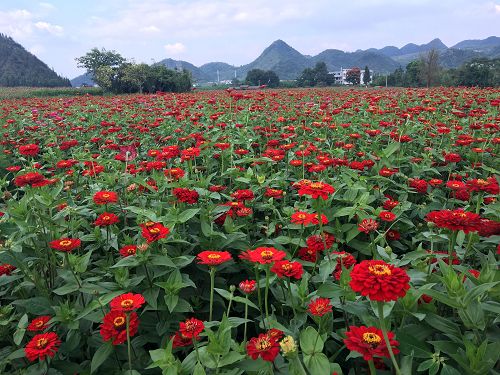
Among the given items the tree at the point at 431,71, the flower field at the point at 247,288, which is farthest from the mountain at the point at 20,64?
the flower field at the point at 247,288

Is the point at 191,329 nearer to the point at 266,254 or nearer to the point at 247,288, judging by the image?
the point at 247,288

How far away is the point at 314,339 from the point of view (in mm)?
1178

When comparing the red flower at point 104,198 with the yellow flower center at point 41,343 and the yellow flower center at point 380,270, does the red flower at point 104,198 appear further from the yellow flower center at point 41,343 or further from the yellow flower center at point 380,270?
the yellow flower center at point 380,270

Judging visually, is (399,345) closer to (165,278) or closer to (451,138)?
(165,278)

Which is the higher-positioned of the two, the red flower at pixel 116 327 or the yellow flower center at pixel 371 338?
the yellow flower center at pixel 371 338

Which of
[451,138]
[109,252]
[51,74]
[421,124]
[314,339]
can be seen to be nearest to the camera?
[314,339]

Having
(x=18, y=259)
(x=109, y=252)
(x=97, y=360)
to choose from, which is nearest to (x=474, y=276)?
(x=97, y=360)

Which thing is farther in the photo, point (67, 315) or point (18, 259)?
point (18, 259)

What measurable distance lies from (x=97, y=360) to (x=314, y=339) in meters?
0.85

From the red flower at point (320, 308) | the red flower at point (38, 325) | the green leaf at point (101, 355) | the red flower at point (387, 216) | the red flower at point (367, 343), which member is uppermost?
the red flower at point (367, 343)

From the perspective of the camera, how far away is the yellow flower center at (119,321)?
4.42 ft

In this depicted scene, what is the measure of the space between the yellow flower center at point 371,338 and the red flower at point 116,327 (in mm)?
818

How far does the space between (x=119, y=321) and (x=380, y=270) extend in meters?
0.96

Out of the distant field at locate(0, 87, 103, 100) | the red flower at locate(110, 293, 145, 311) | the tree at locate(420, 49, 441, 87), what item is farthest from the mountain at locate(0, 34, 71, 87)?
the red flower at locate(110, 293, 145, 311)
